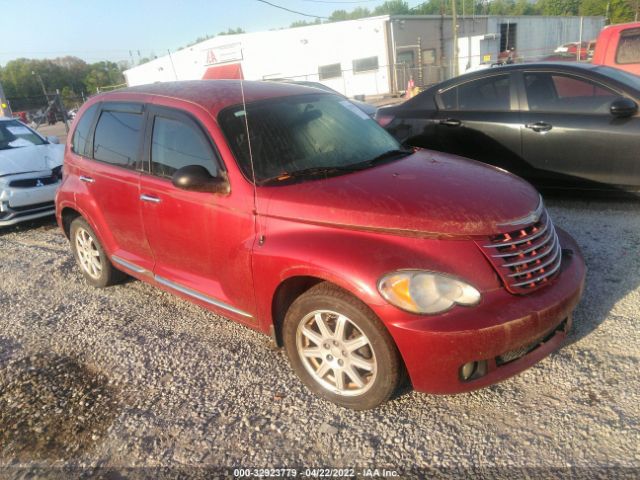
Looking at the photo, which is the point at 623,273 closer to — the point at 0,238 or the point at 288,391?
the point at 288,391

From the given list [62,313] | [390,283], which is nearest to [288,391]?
[390,283]

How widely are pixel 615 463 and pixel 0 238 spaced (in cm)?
759

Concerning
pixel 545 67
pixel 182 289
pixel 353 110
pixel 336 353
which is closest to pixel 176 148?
pixel 182 289

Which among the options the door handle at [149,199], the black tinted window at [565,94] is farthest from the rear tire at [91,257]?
the black tinted window at [565,94]

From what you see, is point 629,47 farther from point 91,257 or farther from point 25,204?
point 25,204

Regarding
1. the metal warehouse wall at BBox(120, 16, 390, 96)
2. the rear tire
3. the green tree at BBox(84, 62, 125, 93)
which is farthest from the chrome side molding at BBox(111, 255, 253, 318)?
the green tree at BBox(84, 62, 125, 93)

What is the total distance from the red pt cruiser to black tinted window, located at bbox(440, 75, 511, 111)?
2368 millimetres

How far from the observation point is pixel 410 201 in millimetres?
2607

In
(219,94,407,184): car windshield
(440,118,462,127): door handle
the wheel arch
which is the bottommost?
the wheel arch

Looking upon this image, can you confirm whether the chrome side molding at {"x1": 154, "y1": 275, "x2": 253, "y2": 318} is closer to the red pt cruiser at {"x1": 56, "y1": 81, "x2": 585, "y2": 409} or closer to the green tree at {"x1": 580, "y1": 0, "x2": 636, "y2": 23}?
the red pt cruiser at {"x1": 56, "y1": 81, "x2": 585, "y2": 409}

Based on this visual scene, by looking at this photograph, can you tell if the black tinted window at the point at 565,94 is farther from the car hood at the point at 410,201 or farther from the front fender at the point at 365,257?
the front fender at the point at 365,257

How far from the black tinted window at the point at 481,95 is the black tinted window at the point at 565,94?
9.6 inches

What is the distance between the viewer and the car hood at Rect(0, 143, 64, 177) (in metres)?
6.93

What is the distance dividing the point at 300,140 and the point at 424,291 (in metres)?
1.45
